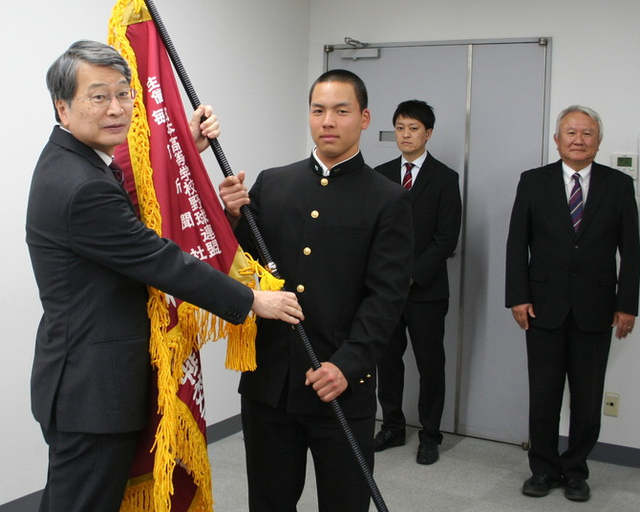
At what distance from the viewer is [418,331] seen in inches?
158

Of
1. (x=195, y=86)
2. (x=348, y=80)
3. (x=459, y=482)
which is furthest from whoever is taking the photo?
(x=195, y=86)

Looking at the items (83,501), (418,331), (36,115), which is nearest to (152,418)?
(83,501)

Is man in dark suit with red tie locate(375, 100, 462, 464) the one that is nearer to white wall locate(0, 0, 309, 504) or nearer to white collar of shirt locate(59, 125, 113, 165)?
white wall locate(0, 0, 309, 504)

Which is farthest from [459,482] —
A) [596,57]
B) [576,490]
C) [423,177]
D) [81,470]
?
[81,470]

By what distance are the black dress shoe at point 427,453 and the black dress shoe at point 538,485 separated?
516 mm

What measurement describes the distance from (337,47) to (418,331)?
5.96ft

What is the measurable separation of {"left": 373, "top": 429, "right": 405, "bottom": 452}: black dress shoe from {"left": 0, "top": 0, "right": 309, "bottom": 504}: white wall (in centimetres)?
82

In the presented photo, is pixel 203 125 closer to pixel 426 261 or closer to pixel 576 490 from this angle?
pixel 426 261

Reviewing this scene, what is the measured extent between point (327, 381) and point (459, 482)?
1.95 m

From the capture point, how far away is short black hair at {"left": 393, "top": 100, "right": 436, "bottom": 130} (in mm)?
4020

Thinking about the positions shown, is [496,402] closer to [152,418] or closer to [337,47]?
[337,47]

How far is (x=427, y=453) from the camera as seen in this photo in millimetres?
3912

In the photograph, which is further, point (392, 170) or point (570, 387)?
point (392, 170)

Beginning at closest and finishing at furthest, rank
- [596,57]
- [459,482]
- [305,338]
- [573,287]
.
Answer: [305,338], [573,287], [459,482], [596,57]
